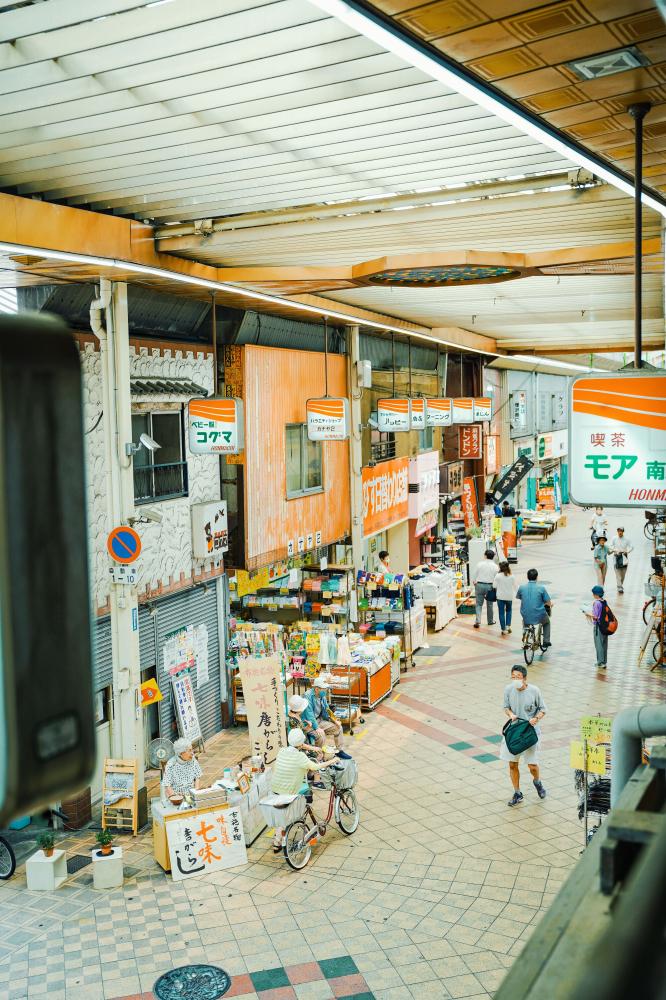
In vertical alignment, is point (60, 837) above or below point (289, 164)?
below

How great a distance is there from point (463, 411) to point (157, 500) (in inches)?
355

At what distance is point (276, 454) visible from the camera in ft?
46.1

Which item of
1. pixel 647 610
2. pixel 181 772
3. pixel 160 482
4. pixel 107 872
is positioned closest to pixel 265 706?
pixel 181 772

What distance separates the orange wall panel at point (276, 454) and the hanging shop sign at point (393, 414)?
3.27ft

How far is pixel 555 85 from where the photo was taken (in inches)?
133

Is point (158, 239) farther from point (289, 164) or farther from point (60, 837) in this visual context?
point (60, 837)

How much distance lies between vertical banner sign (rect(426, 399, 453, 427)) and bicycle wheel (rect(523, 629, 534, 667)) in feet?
13.9

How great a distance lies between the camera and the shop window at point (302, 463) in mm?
14750

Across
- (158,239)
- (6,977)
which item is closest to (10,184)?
(158,239)

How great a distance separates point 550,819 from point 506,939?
2520 mm

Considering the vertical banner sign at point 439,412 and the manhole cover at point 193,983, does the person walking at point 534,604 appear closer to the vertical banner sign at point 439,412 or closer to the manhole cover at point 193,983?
the vertical banner sign at point 439,412

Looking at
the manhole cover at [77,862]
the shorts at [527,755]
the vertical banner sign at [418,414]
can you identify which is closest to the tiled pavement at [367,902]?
the manhole cover at [77,862]

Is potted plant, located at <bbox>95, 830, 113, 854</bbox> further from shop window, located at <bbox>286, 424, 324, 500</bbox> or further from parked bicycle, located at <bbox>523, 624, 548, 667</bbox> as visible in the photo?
parked bicycle, located at <bbox>523, 624, 548, 667</bbox>


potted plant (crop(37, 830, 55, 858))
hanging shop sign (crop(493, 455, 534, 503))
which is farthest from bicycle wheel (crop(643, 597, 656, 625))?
potted plant (crop(37, 830, 55, 858))
